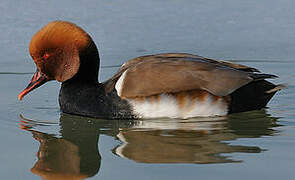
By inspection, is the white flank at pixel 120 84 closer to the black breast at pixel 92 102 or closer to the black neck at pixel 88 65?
the black breast at pixel 92 102

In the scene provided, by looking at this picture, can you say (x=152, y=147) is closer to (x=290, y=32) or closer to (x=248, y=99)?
(x=248, y=99)

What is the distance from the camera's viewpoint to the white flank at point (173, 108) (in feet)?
17.3

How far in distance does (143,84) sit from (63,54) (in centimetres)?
77

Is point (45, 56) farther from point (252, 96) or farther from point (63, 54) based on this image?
point (252, 96)

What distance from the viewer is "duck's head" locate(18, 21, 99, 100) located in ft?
17.4

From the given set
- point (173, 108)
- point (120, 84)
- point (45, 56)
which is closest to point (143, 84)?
point (120, 84)

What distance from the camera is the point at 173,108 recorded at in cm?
531

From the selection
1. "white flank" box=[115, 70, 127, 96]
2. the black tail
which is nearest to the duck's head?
"white flank" box=[115, 70, 127, 96]

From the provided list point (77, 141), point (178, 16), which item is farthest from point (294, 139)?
point (178, 16)

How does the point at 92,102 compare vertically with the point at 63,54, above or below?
below

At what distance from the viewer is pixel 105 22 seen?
24.9 ft

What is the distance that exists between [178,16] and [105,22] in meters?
0.87

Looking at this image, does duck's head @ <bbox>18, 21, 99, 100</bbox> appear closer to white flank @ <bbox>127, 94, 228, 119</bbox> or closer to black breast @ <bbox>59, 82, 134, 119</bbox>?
A: black breast @ <bbox>59, 82, 134, 119</bbox>

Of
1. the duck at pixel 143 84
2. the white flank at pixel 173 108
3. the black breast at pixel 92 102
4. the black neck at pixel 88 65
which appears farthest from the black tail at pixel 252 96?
the black neck at pixel 88 65
